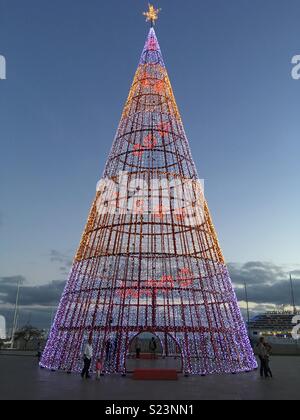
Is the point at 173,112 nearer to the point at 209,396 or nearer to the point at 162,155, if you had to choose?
the point at 162,155

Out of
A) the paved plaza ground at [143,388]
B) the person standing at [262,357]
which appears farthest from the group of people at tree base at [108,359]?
the paved plaza ground at [143,388]

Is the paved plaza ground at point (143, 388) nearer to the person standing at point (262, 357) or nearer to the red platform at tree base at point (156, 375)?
the red platform at tree base at point (156, 375)

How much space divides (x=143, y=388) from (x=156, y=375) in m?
1.74

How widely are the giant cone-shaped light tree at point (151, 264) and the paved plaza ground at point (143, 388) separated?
131 cm

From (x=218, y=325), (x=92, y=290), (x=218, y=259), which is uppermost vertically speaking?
(x=218, y=259)

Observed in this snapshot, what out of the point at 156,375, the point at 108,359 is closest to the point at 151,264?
the point at 108,359

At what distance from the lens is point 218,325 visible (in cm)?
1232

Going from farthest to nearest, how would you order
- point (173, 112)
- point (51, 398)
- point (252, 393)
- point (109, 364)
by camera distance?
point (173, 112), point (109, 364), point (252, 393), point (51, 398)

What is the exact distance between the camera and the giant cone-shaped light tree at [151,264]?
1193cm
